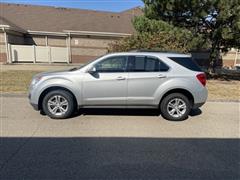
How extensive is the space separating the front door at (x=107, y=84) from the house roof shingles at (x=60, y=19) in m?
20.4

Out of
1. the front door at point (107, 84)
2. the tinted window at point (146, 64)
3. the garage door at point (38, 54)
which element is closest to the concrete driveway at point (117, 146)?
the front door at point (107, 84)

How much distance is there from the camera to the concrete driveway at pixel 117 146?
355cm

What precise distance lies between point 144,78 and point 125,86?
51 centimetres

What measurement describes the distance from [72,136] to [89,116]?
1.44 m

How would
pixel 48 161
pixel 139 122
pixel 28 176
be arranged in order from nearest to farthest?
1. pixel 28 176
2. pixel 48 161
3. pixel 139 122

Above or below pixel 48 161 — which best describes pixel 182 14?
above

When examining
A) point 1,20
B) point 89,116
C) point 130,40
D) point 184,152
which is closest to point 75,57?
point 1,20

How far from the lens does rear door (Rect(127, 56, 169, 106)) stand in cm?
608

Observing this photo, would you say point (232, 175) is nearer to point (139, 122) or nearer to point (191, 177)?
point (191, 177)

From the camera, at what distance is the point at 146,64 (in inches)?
244

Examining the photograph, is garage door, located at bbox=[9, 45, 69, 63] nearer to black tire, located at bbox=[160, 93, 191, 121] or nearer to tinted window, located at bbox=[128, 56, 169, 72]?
tinted window, located at bbox=[128, 56, 169, 72]

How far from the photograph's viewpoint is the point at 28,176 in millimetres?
3330

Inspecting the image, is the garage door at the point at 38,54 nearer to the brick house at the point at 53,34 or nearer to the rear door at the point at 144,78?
the brick house at the point at 53,34

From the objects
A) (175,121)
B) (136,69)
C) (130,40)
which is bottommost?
(175,121)
